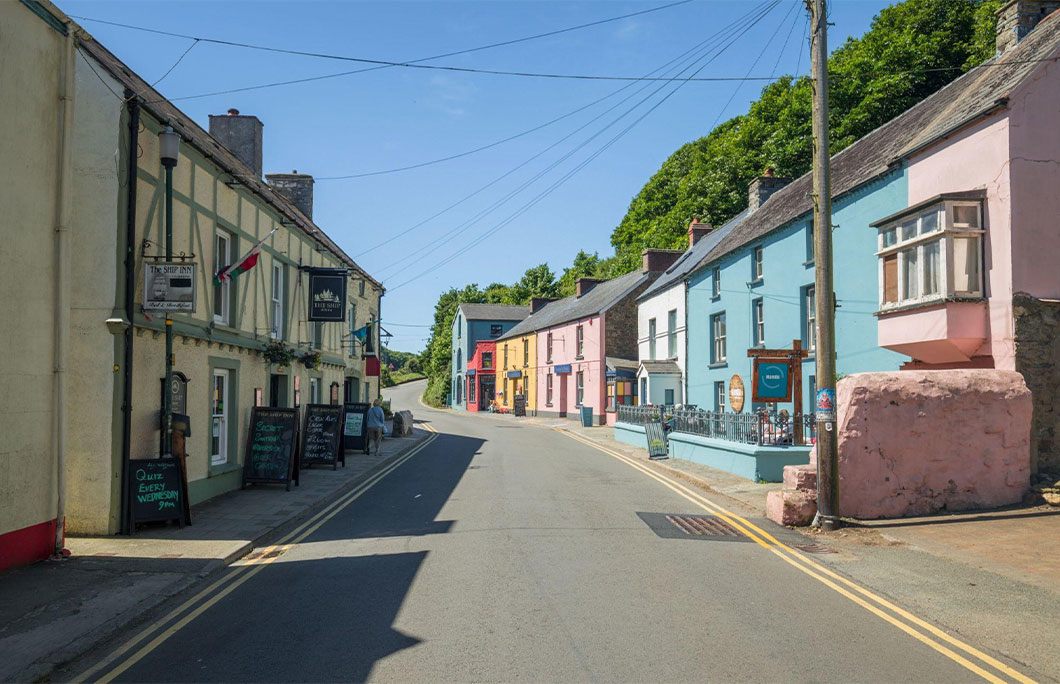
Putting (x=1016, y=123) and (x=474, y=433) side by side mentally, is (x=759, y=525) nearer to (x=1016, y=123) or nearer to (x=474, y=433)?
(x=1016, y=123)

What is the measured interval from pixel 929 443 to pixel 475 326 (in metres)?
61.3

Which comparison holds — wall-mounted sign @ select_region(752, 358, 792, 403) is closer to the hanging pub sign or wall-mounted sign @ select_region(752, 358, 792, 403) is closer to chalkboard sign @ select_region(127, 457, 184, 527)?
the hanging pub sign

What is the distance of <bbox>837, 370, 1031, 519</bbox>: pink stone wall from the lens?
12242 millimetres

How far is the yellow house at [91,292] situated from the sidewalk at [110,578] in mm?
620

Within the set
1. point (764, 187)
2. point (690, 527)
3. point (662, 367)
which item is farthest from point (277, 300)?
point (764, 187)

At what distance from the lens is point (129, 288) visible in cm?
1111

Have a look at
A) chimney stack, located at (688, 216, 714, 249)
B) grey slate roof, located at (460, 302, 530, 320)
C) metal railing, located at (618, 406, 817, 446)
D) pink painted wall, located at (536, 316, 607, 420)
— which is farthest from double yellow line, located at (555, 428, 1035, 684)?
grey slate roof, located at (460, 302, 530, 320)

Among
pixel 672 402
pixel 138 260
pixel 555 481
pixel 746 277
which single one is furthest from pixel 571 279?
pixel 138 260

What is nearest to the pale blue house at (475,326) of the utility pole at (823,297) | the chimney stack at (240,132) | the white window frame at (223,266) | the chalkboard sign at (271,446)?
the chimney stack at (240,132)

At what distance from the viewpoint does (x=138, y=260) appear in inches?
453

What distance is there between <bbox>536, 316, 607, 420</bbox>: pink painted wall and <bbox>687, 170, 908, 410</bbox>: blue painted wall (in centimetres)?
1034

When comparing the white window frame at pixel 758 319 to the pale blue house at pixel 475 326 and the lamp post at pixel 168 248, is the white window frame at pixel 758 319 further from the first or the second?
the pale blue house at pixel 475 326

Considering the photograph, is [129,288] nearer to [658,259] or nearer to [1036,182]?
[1036,182]

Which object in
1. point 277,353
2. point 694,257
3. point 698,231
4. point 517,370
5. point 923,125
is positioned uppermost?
point 698,231
